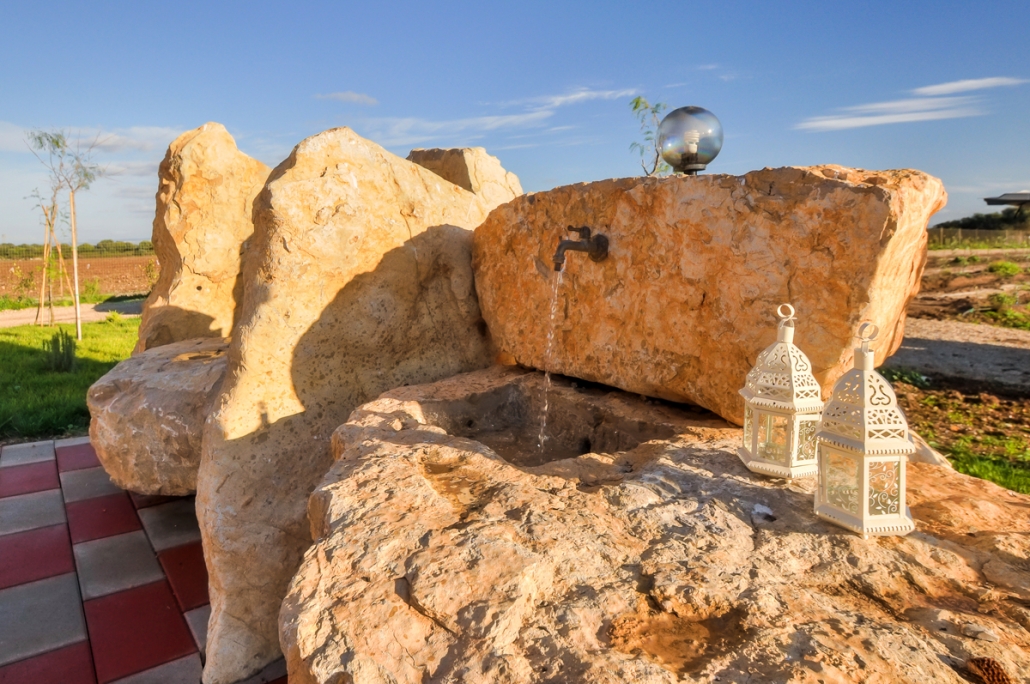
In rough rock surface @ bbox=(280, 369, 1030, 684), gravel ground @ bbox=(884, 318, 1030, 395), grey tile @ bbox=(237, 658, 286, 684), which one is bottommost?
grey tile @ bbox=(237, 658, 286, 684)

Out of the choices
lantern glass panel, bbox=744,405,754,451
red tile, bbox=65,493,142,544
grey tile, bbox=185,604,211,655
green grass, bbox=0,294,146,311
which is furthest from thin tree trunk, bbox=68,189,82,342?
lantern glass panel, bbox=744,405,754,451

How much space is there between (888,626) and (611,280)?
194 cm

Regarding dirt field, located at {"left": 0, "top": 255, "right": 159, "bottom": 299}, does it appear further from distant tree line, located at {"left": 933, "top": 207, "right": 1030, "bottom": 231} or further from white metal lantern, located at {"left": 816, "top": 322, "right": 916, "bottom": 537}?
distant tree line, located at {"left": 933, "top": 207, "right": 1030, "bottom": 231}

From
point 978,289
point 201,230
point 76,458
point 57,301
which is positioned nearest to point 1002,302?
point 978,289

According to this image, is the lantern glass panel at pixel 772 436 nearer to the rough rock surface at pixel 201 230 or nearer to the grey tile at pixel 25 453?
the rough rock surface at pixel 201 230

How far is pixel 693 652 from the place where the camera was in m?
1.41

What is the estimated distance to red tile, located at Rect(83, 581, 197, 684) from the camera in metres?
2.95

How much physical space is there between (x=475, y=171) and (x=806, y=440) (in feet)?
10.9

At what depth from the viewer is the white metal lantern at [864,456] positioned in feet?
6.06

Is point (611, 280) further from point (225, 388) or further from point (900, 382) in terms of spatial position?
point (900, 382)

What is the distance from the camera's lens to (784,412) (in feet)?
7.22

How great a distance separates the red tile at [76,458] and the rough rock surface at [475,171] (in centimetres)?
349

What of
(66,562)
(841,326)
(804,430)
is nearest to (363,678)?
(804,430)

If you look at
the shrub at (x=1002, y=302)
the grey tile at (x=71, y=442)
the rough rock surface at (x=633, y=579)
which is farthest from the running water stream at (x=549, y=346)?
the shrub at (x=1002, y=302)
